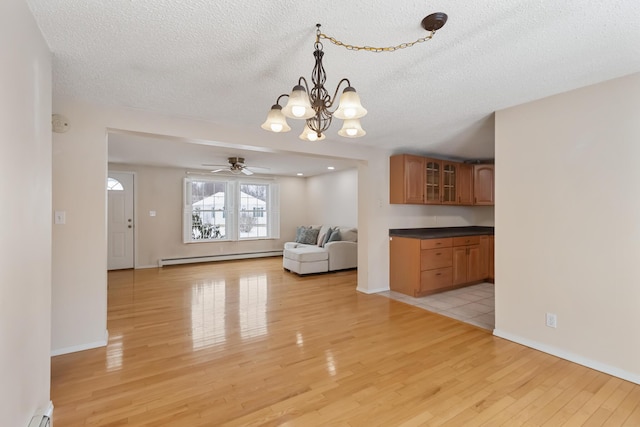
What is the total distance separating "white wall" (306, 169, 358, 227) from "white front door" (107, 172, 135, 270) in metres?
4.33

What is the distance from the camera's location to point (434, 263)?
448cm

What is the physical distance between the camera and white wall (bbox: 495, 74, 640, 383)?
7.37 ft

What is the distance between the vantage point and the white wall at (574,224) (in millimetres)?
2246

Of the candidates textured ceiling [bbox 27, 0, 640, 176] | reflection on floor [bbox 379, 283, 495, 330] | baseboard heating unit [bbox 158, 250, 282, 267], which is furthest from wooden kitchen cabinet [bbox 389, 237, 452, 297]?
baseboard heating unit [bbox 158, 250, 282, 267]

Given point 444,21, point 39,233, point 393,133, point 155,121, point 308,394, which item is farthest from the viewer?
point 393,133

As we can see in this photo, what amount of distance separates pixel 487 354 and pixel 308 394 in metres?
1.64

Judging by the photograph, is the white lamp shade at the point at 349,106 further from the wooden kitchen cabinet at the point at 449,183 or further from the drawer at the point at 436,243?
the wooden kitchen cabinet at the point at 449,183

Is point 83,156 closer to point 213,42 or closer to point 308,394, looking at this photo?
point 213,42

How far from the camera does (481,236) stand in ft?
16.8

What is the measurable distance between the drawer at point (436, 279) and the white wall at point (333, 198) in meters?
2.63

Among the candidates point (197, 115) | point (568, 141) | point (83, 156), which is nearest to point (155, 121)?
point (197, 115)

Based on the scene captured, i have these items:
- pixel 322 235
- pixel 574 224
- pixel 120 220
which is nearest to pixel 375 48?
pixel 574 224

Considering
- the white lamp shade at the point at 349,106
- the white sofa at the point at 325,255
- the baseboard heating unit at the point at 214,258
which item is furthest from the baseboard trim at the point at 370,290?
the baseboard heating unit at the point at 214,258

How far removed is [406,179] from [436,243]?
107 centimetres
